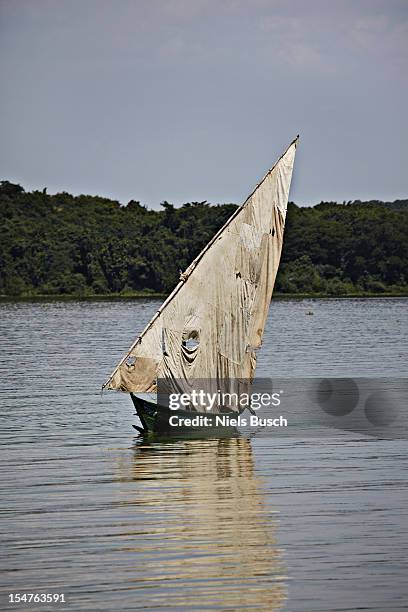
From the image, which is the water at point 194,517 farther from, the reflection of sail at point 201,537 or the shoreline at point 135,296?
the shoreline at point 135,296

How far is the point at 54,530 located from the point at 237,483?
4686 millimetres

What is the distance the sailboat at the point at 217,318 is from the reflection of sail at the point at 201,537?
189 cm

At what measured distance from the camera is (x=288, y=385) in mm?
41156

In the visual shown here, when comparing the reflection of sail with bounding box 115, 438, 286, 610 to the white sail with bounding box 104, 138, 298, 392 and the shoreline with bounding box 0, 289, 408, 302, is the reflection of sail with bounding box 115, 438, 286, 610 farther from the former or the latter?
the shoreline with bounding box 0, 289, 408, 302

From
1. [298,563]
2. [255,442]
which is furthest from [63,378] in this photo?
[298,563]

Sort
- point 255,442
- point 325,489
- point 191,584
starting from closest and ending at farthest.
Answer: point 191,584
point 325,489
point 255,442

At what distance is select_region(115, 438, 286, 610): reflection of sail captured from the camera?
14.6 metres

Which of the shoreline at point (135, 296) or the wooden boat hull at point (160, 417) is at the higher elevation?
the shoreline at point (135, 296)

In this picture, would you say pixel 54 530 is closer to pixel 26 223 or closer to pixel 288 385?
pixel 288 385

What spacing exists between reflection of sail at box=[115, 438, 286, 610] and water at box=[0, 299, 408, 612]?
25mm

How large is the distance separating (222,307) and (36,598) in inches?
485

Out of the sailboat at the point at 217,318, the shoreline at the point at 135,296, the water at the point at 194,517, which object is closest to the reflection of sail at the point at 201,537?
the water at the point at 194,517

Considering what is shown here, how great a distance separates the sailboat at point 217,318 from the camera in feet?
83.9

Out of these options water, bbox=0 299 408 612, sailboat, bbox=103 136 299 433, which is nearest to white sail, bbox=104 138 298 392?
sailboat, bbox=103 136 299 433
